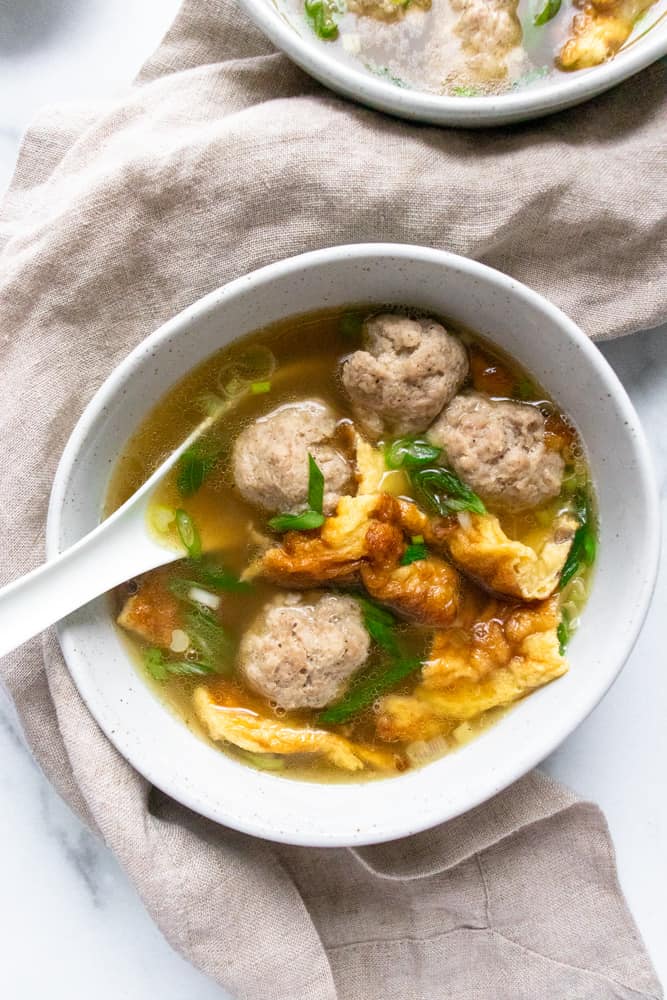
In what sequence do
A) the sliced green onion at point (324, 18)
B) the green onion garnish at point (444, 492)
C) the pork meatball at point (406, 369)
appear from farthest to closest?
the sliced green onion at point (324, 18)
the green onion garnish at point (444, 492)
the pork meatball at point (406, 369)

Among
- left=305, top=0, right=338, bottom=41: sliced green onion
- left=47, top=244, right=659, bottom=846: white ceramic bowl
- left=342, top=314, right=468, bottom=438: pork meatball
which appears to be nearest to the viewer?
left=47, top=244, right=659, bottom=846: white ceramic bowl

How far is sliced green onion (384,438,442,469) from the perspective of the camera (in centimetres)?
229

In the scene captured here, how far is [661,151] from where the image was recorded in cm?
227

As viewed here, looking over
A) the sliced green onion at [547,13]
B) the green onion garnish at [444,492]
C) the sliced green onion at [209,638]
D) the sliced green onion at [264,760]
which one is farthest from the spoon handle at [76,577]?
the sliced green onion at [547,13]

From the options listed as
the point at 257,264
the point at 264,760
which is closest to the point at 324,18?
the point at 257,264

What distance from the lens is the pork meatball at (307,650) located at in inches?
88.7

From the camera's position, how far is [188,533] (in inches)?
91.7

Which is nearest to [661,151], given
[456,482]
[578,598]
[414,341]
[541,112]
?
[541,112]

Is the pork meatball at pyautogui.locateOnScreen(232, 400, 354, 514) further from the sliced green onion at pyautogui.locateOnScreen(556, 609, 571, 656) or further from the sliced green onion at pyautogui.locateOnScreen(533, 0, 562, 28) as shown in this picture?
the sliced green onion at pyautogui.locateOnScreen(533, 0, 562, 28)

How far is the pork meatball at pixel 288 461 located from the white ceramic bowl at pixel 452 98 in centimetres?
74

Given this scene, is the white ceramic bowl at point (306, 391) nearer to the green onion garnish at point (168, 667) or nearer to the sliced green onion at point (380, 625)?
the green onion garnish at point (168, 667)

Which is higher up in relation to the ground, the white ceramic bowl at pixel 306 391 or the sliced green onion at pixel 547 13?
the sliced green onion at pixel 547 13

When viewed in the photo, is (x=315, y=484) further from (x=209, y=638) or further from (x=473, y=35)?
(x=473, y=35)

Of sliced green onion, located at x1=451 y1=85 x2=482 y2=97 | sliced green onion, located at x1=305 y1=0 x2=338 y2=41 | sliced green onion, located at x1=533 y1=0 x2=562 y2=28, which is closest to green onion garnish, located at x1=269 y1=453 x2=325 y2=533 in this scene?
sliced green onion, located at x1=451 y1=85 x2=482 y2=97
